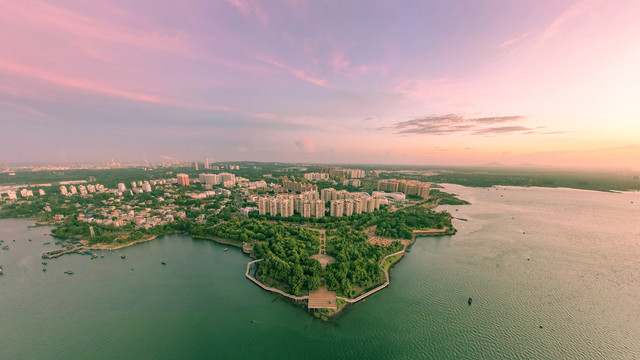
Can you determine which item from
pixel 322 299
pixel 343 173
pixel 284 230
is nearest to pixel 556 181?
pixel 343 173

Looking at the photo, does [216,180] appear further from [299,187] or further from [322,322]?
[322,322]

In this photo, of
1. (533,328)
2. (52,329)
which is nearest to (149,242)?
(52,329)

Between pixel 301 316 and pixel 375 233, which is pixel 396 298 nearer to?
pixel 301 316

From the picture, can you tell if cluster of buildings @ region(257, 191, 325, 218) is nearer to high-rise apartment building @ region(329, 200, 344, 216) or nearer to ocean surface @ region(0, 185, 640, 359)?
high-rise apartment building @ region(329, 200, 344, 216)

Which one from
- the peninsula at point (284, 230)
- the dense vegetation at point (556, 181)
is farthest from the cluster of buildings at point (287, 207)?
the dense vegetation at point (556, 181)

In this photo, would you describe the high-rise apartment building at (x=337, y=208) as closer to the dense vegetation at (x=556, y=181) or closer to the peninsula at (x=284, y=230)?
the peninsula at (x=284, y=230)

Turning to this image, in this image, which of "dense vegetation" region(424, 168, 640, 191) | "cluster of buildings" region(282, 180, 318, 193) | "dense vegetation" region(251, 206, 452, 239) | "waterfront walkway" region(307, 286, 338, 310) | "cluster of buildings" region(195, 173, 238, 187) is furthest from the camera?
"dense vegetation" region(424, 168, 640, 191)

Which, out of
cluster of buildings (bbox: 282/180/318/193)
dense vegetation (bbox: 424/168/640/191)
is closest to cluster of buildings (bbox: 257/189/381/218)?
cluster of buildings (bbox: 282/180/318/193)
